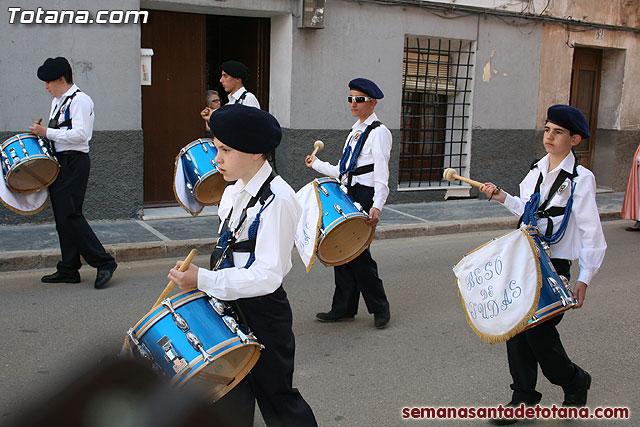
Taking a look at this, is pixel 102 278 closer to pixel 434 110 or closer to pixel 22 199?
pixel 22 199

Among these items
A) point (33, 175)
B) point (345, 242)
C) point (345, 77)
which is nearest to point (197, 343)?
point (345, 242)

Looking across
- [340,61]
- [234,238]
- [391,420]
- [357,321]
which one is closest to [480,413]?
[391,420]

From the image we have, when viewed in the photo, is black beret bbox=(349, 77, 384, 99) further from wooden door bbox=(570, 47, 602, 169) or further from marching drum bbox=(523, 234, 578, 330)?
wooden door bbox=(570, 47, 602, 169)

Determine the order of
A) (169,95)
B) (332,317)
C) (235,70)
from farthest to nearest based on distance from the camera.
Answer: (169,95), (235,70), (332,317)

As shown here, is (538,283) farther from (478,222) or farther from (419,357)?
(478,222)

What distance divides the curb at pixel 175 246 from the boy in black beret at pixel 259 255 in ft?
15.5

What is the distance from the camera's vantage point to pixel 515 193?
491 inches

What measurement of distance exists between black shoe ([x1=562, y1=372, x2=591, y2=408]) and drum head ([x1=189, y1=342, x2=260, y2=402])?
2184 millimetres

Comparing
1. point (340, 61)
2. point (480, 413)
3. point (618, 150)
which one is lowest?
point (480, 413)

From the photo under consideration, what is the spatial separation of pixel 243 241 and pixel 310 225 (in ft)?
6.34

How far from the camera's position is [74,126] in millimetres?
6094

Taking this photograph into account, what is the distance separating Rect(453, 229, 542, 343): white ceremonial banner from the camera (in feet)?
11.3

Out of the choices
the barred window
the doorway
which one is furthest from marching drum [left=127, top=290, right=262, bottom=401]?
the barred window

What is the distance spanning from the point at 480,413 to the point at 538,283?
3.82 ft
